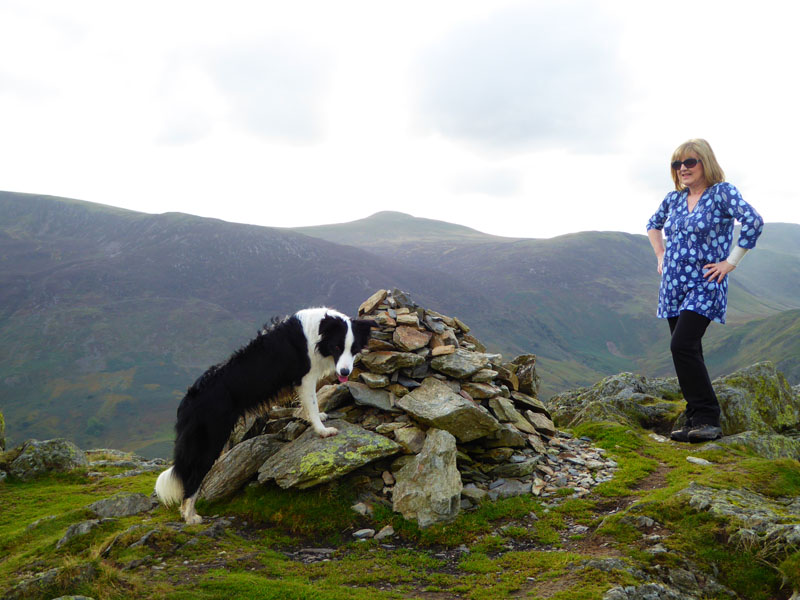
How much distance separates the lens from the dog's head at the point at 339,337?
9859 mm

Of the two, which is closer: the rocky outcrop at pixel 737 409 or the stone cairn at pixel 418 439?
the stone cairn at pixel 418 439

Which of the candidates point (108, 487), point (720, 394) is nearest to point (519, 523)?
point (720, 394)

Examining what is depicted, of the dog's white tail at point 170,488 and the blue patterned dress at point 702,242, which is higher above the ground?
the blue patterned dress at point 702,242

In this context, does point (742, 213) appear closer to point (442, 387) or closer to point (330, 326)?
point (442, 387)

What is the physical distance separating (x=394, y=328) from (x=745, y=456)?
8.16 metres

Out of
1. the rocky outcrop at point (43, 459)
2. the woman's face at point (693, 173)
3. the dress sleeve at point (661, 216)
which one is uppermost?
the woman's face at point (693, 173)

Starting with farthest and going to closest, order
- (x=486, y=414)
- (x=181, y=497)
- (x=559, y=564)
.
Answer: (x=486, y=414)
(x=181, y=497)
(x=559, y=564)

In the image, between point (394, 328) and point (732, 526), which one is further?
point (394, 328)

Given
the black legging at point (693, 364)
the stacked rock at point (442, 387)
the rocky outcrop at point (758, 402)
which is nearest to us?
the black legging at point (693, 364)

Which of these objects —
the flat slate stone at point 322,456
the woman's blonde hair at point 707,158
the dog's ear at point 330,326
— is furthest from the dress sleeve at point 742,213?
the flat slate stone at point 322,456

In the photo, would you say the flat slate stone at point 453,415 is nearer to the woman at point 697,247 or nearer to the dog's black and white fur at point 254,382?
the dog's black and white fur at point 254,382

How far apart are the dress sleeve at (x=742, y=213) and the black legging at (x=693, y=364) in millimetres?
1618

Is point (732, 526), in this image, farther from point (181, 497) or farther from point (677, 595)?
point (181, 497)

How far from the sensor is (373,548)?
27.5 feet
